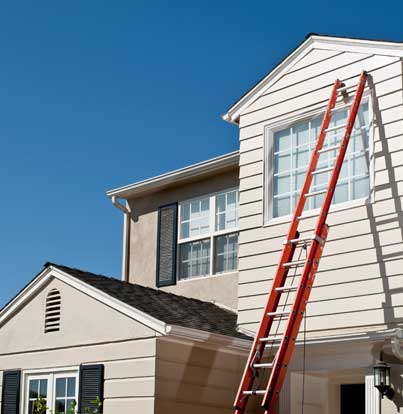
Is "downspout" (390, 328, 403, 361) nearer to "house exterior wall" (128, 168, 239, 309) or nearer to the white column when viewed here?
the white column

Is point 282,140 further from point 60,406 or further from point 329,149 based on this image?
point 60,406

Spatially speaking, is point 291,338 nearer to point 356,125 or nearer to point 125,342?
point 125,342

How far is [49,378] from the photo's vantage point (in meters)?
12.3

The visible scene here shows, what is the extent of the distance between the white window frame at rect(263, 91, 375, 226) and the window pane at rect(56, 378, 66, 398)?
3413 millimetres

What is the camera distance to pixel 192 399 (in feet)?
37.1

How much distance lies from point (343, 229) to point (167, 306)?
2576 mm

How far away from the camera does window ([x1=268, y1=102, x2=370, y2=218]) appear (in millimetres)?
11656

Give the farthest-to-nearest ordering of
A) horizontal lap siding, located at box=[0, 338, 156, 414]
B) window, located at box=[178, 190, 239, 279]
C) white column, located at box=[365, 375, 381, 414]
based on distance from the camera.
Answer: window, located at box=[178, 190, 239, 279]
horizontal lap siding, located at box=[0, 338, 156, 414]
white column, located at box=[365, 375, 381, 414]

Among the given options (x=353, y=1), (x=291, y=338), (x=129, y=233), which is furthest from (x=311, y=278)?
(x=129, y=233)

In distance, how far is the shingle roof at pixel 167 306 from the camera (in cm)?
1158

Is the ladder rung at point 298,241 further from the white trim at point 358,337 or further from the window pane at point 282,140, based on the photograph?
the window pane at point 282,140

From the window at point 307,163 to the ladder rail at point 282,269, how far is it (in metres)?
0.40

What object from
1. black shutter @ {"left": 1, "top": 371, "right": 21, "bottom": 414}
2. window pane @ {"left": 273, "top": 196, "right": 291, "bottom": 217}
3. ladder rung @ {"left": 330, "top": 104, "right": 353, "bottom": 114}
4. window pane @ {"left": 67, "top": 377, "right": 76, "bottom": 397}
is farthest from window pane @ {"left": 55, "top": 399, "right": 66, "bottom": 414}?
ladder rung @ {"left": 330, "top": 104, "right": 353, "bottom": 114}

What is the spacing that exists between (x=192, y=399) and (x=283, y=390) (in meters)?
1.28
